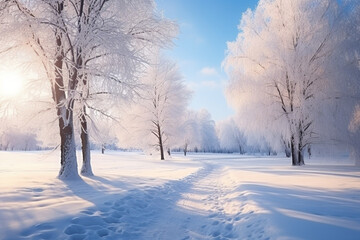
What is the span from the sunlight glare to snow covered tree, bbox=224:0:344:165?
13080 mm

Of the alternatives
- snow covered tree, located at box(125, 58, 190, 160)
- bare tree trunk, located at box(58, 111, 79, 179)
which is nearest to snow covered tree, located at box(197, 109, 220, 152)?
snow covered tree, located at box(125, 58, 190, 160)

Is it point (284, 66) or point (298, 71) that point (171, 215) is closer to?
point (298, 71)

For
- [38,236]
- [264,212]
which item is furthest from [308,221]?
[38,236]

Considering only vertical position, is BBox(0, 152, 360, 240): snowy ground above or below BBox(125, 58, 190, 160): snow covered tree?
below

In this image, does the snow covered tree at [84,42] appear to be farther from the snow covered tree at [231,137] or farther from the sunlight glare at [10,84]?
the snow covered tree at [231,137]

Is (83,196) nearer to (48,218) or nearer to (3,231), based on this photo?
(48,218)

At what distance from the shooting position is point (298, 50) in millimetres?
13484

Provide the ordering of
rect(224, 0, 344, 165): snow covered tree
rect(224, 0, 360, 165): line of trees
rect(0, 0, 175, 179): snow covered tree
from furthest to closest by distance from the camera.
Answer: rect(224, 0, 344, 165): snow covered tree, rect(224, 0, 360, 165): line of trees, rect(0, 0, 175, 179): snow covered tree

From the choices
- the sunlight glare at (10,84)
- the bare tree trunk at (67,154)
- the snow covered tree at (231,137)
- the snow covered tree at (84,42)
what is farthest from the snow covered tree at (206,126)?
the sunlight glare at (10,84)

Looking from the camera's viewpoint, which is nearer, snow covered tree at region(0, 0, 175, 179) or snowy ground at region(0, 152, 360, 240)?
snowy ground at region(0, 152, 360, 240)

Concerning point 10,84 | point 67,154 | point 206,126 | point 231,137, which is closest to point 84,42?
point 10,84

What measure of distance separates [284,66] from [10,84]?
48.3 feet

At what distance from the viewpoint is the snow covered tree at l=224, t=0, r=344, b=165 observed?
43.9 feet

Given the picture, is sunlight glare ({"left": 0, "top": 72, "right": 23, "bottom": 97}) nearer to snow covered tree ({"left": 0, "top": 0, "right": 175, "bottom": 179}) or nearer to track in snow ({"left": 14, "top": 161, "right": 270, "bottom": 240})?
snow covered tree ({"left": 0, "top": 0, "right": 175, "bottom": 179})
